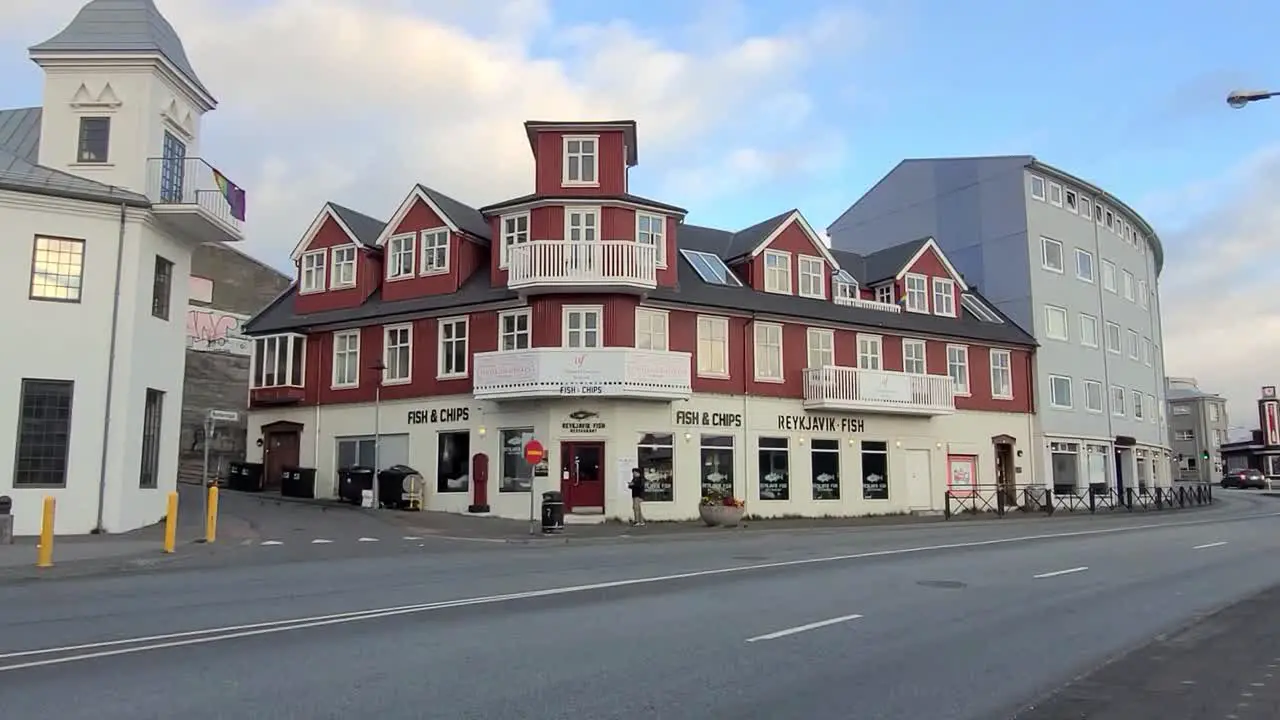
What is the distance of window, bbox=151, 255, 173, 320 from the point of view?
2362 cm

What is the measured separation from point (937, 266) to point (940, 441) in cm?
741

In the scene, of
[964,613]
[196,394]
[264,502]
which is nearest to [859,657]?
[964,613]

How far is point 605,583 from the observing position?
1338cm

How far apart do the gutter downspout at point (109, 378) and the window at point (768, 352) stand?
737 inches

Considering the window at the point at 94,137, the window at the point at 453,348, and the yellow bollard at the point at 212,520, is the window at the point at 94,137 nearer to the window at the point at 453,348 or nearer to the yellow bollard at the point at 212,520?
the yellow bollard at the point at 212,520

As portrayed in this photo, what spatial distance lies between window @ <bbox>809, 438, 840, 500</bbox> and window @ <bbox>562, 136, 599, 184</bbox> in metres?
11.7

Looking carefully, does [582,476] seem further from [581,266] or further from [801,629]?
[801,629]

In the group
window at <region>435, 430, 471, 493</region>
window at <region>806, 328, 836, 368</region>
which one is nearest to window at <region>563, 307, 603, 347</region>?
window at <region>435, 430, 471, 493</region>

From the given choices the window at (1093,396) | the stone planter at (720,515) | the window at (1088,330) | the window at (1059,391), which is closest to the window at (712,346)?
the stone planter at (720,515)

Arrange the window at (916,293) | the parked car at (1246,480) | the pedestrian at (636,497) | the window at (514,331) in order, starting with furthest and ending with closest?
the parked car at (1246,480), the window at (916,293), the window at (514,331), the pedestrian at (636,497)

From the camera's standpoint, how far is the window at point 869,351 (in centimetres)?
3528

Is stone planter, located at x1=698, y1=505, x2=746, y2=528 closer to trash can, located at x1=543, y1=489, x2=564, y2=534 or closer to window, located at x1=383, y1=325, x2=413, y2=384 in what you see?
trash can, located at x1=543, y1=489, x2=564, y2=534

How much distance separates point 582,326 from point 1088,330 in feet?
90.4

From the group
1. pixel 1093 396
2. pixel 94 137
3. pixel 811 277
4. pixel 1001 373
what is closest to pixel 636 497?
pixel 811 277
